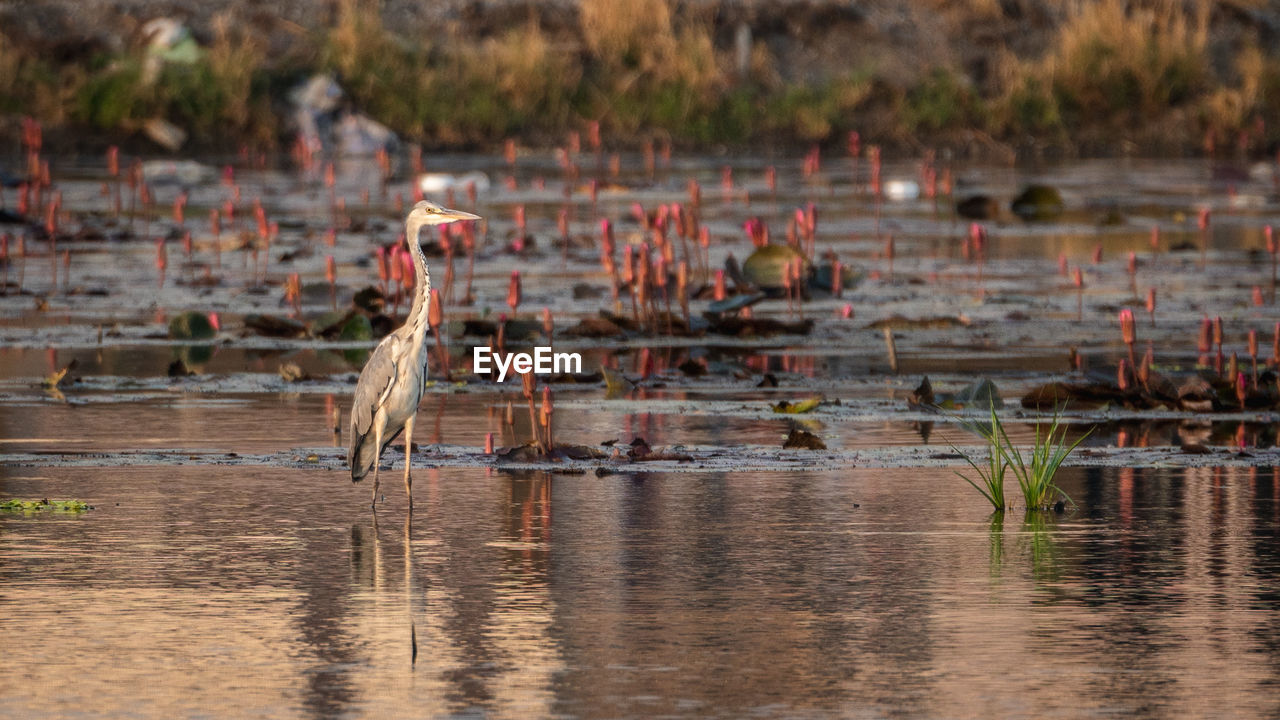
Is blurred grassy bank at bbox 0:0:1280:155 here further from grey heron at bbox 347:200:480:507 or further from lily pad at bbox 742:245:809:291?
grey heron at bbox 347:200:480:507

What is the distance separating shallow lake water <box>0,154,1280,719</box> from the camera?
7238mm

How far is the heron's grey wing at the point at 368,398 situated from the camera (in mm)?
10500

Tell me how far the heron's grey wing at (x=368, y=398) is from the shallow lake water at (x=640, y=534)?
195 mm

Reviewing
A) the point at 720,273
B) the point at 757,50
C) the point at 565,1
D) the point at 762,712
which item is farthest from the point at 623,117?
the point at 762,712

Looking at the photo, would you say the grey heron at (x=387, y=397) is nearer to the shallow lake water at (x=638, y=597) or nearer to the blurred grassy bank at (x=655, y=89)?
the shallow lake water at (x=638, y=597)

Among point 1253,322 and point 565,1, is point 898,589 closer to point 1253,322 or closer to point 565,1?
point 1253,322

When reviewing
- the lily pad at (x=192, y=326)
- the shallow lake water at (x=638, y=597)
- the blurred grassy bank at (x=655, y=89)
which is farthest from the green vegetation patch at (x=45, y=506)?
the blurred grassy bank at (x=655, y=89)

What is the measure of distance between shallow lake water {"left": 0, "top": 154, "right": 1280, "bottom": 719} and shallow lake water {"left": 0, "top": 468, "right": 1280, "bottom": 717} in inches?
0.8

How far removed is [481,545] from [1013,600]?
206 centimetres

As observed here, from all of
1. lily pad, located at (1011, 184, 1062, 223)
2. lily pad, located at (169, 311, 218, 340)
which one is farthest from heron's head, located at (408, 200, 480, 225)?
lily pad, located at (1011, 184, 1062, 223)

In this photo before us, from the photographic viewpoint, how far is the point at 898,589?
8.61 m

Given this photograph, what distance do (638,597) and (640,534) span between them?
4.07 feet

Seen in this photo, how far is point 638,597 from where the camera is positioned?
27.8 feet

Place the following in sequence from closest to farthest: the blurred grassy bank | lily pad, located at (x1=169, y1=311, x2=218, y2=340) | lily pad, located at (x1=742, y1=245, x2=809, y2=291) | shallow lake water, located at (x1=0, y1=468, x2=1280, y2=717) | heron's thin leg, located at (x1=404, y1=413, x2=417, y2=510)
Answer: shallow lake water, located at (x1=0, y1=468, x2=1280, y2=717) → heron's thin leg, located at (x1=404, y1=413, x2=417, y2=510) → lily pad, located at (x1=169, y1=311, x2=218, y2=340) → lily pad, located at (x1=742, y1=245, x2=809, y2=291) → the blurred grassy bank
